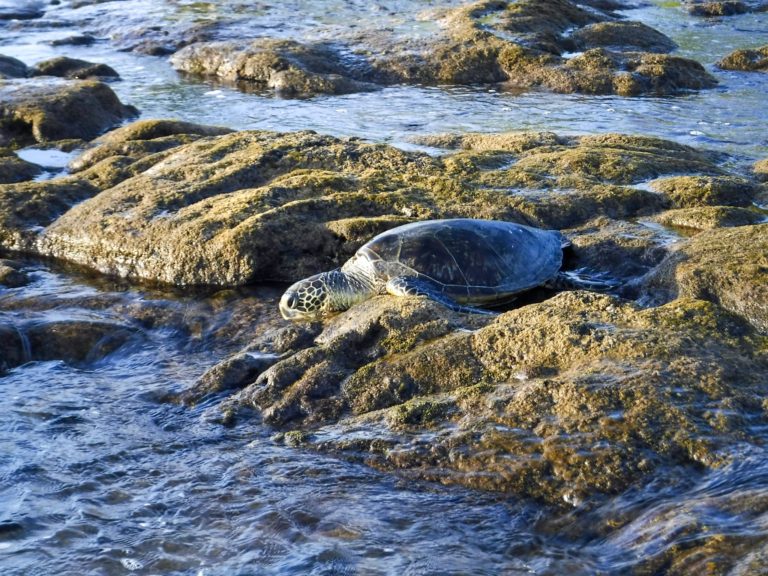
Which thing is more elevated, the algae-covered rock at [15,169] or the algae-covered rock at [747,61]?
the algae-covered rock at [747,61]

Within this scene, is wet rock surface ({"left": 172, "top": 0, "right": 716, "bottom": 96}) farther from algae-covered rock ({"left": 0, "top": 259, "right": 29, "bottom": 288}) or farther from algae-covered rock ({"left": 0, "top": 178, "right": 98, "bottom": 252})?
algae-covered rock ({"left": 0, "top": 259, "right": 29, "bottom": 288})

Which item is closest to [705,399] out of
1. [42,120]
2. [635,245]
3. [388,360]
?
[388,360]

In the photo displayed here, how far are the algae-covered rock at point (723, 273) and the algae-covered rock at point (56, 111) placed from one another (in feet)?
32.0

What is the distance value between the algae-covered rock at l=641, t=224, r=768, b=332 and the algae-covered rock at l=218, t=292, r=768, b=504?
1.12ft

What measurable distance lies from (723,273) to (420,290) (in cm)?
221

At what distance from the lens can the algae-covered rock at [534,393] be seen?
16.3 ft

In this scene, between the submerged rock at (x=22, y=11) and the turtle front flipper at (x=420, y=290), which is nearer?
the turtle front flipper at (x=420, y=290)

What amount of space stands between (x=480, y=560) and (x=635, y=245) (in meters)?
4.01

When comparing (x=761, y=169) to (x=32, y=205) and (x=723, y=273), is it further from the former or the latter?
(x=32, y=205)

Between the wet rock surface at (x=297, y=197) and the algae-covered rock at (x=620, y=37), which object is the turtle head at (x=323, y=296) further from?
the algae-covered rock at (x=620, y=37)

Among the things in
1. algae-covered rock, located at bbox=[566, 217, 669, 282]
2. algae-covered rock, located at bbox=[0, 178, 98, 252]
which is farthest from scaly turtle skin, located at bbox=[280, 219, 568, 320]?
algae-covered rock, located at bbox=[0, 178, 98, 252]

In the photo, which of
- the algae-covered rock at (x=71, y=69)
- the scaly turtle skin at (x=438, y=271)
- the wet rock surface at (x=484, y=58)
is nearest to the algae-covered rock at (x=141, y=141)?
the scaly turtle skin at (x=438, y=271)

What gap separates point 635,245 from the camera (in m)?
7.75

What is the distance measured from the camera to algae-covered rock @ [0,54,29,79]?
17.7 metres
